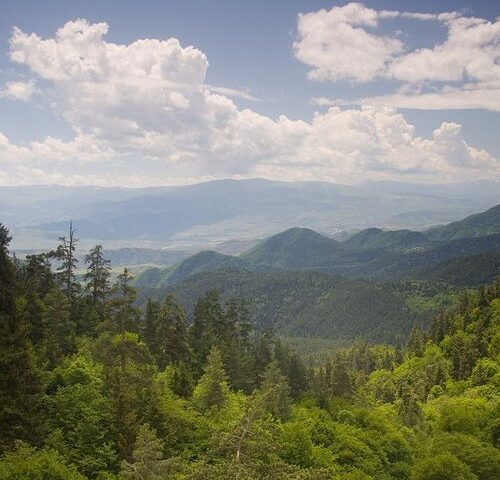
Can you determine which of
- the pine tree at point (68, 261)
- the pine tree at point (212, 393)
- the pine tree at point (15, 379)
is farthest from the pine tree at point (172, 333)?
the pine tree at point (15, 379)

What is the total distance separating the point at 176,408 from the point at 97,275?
31.3 m

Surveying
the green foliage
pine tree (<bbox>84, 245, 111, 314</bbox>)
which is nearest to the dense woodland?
the green foliage

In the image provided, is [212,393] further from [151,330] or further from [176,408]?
[151,330]

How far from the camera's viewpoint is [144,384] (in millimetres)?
37531

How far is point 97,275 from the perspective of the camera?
6344 cm

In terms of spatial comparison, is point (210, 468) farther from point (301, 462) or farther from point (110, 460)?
point (301, 462)

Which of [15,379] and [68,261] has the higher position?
[68,261]

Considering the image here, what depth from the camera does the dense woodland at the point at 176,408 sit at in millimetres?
23359

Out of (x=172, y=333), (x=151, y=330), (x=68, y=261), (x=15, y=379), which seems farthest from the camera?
(x=151, y=330)

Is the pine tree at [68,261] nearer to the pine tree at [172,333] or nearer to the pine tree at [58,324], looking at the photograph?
the pine tree at [58,324]

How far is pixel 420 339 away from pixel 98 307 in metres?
95.6

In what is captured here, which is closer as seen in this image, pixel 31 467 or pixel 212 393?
pixel 31 467

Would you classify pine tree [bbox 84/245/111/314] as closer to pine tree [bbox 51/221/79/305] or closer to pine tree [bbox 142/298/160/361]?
pine tree [bbox 51/221/79/305]

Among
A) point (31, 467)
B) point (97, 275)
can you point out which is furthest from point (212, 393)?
point (97, 275)
